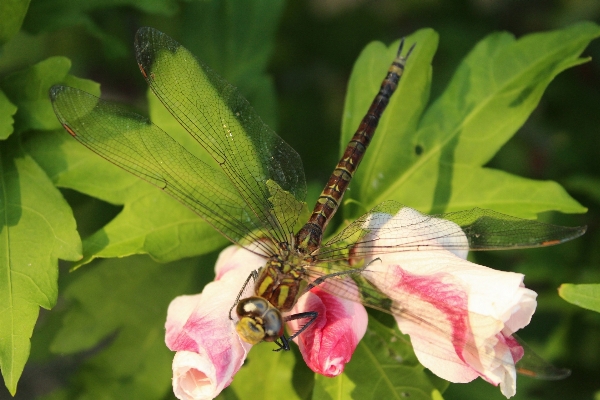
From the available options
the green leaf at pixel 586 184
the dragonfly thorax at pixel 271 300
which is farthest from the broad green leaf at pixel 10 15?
the green leaf at pixel 586 184

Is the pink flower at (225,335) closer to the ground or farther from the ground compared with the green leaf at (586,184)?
farther from the ground

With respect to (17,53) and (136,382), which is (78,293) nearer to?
(136,382)

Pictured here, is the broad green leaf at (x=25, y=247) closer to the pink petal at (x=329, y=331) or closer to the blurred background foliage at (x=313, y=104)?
the blurred background foliage at (x=313, y=104)

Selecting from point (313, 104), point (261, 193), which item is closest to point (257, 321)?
point (261, 193)

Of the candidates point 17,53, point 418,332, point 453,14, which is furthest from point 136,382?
point 453,14

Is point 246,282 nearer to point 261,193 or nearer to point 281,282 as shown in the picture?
point 281,282

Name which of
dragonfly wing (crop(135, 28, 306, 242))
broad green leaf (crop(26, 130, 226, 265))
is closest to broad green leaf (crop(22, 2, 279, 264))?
broad green leaf (crop(26, 130, 226, 265))

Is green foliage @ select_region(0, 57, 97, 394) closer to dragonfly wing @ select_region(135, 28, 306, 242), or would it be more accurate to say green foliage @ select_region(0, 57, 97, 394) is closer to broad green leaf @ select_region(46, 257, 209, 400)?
dragonfly wing @ select_region(135, 28, 306, 242)
